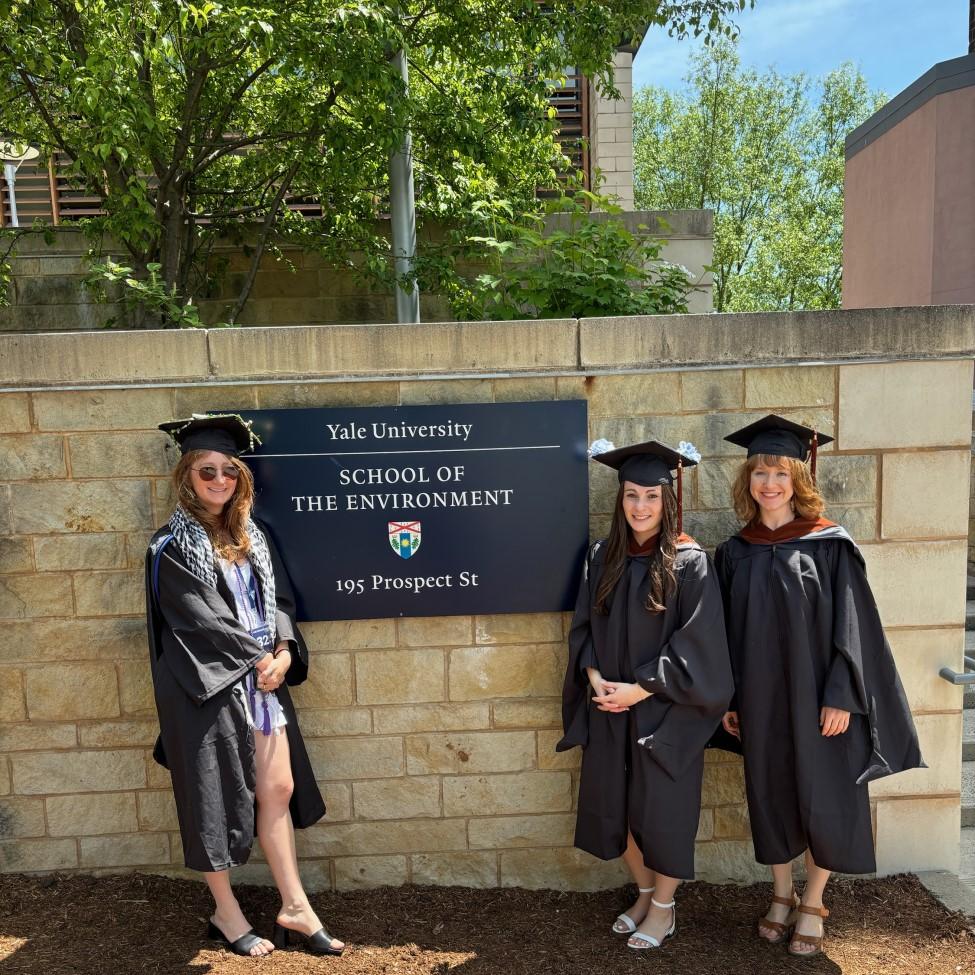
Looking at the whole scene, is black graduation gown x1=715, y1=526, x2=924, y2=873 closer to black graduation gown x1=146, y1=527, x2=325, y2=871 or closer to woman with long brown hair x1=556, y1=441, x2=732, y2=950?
woman with long brown hair x1=556, y1=441, x2=732, y2=950

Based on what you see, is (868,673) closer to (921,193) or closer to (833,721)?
(833,721)

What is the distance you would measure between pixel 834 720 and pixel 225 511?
2.19m

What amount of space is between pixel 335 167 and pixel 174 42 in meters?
1.02

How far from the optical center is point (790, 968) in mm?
2971

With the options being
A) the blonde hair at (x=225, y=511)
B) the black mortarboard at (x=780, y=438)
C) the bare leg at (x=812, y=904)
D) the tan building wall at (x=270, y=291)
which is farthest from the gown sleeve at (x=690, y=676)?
the tan building wall at (x=270, y=291)

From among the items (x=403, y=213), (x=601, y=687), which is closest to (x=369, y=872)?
(x=601, y=687)

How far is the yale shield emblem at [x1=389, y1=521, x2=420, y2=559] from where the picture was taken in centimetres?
326

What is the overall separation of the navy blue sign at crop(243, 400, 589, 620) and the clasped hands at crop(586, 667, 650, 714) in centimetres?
42

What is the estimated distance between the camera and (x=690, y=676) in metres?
2.88

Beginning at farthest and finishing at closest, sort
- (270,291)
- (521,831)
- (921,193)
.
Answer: (921,193) → (270,291) → (521,831)

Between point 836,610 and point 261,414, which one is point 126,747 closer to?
point 261,414

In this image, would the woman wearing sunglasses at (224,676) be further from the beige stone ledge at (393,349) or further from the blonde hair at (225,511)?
the beige stone ledge at (393,349)

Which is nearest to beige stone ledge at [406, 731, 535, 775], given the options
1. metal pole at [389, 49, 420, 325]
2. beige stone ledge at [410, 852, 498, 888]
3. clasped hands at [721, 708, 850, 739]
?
beige stone ledge at [410, 852, 498, 888]

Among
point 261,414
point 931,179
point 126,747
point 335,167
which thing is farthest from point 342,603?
point 931,179
